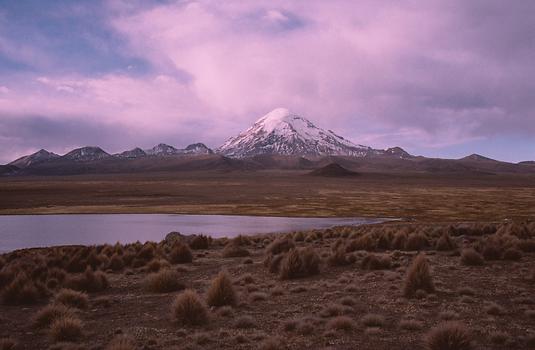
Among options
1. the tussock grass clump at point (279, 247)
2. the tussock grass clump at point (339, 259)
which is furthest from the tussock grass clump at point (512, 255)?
the tussock grass clump at point (279, 247)

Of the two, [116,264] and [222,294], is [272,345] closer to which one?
[222,294]

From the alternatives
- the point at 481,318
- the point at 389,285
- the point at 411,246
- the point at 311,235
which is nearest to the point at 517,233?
the point at 411,246

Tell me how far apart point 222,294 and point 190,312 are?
1592 millimetres

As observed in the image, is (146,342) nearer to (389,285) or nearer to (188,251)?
(389,285)

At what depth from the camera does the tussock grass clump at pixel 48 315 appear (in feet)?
31.3

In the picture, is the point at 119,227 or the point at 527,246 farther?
the point at 119,227

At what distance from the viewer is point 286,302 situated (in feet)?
37.0

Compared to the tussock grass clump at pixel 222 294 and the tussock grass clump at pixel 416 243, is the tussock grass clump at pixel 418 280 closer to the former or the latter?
the tussock grass clump at pixel 222 294

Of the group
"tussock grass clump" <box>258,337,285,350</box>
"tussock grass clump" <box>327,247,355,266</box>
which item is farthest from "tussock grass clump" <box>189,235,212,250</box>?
"tussock grass clump" <box>258,337,285,350</box>

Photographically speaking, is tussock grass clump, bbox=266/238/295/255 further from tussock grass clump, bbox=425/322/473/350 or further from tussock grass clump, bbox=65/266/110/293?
tussock grass clump, bbox=425/322/473/350

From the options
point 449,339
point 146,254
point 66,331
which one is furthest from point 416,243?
point 66,331

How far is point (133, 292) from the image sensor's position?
13172 millimetres

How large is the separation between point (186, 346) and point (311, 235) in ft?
57.3

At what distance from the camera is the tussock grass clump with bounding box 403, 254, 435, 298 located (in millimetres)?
11148
